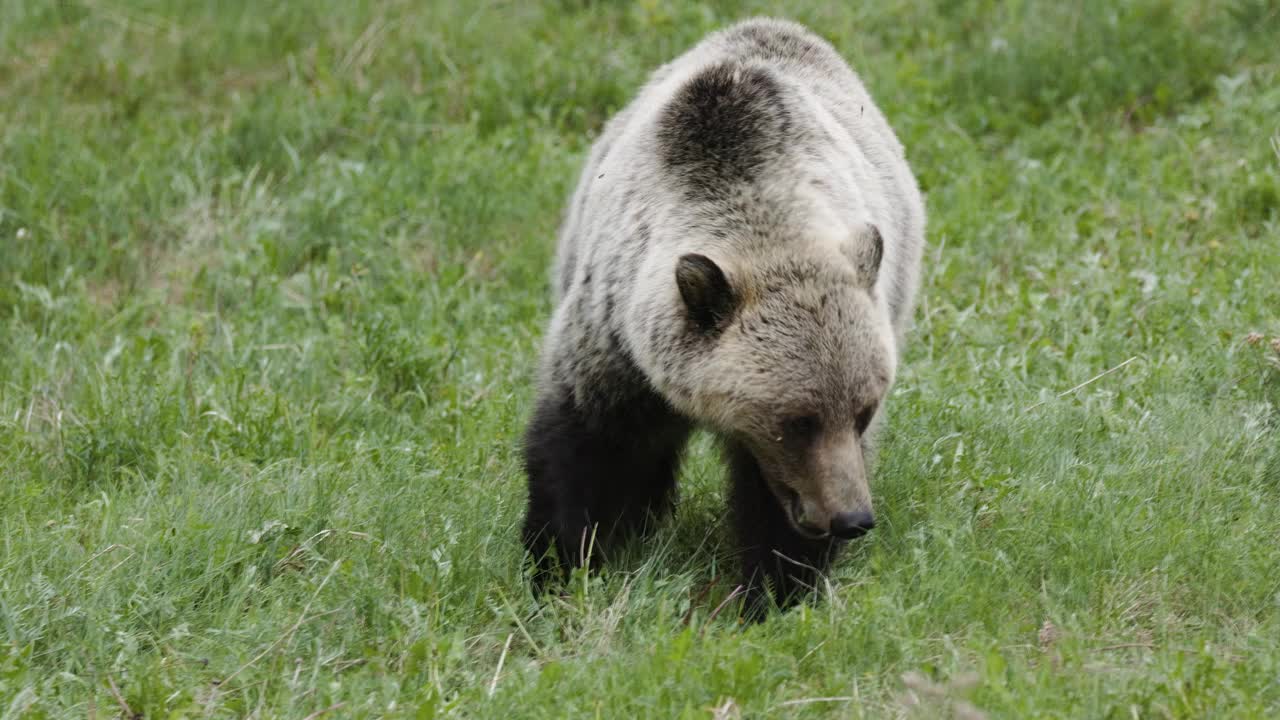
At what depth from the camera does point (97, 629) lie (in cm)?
436

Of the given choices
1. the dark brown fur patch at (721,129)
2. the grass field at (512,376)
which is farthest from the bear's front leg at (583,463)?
the dark brown fur patch at (721,129)

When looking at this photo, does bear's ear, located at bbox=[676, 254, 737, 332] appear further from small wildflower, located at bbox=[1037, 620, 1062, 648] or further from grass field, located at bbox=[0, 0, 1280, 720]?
small wildflower, located at bbox=[1037, 620, 1062, 648]

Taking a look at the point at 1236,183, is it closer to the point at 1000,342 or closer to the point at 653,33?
the point at 1000,342

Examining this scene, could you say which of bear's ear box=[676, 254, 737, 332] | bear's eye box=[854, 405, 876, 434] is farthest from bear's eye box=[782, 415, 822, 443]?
bear's ear box=[676, 254, 737, 332]

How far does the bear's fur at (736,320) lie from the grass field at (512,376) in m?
0.28

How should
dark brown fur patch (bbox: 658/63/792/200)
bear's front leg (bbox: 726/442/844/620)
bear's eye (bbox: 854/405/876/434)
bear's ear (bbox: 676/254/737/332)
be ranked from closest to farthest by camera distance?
bear's ear (bbox: 676/254/737/332) → bear's eye (bbox: 854/405/876/434) → dark brown fur patch (bbox: 658/63/792/200) → bear's front leg (bbox: 726/442/844/620)

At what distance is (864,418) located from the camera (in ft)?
14.3

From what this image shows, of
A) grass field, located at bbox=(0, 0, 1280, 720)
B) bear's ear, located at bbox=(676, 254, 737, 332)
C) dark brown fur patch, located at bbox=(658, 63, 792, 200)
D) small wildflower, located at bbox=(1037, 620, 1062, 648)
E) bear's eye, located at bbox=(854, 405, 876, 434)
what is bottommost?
grass field, located at bbox=(0, 0, 1280, 720)

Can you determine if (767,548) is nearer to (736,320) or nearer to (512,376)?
(736,320)

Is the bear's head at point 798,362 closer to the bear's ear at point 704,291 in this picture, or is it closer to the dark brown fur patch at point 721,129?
the bear's ear at point 704,291

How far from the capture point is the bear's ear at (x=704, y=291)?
164 inches

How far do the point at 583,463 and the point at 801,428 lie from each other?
36.5 inches

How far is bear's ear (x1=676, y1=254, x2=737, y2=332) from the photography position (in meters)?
4.17

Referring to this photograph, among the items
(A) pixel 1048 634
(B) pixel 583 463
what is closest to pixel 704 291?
(B) pixel 583 463
